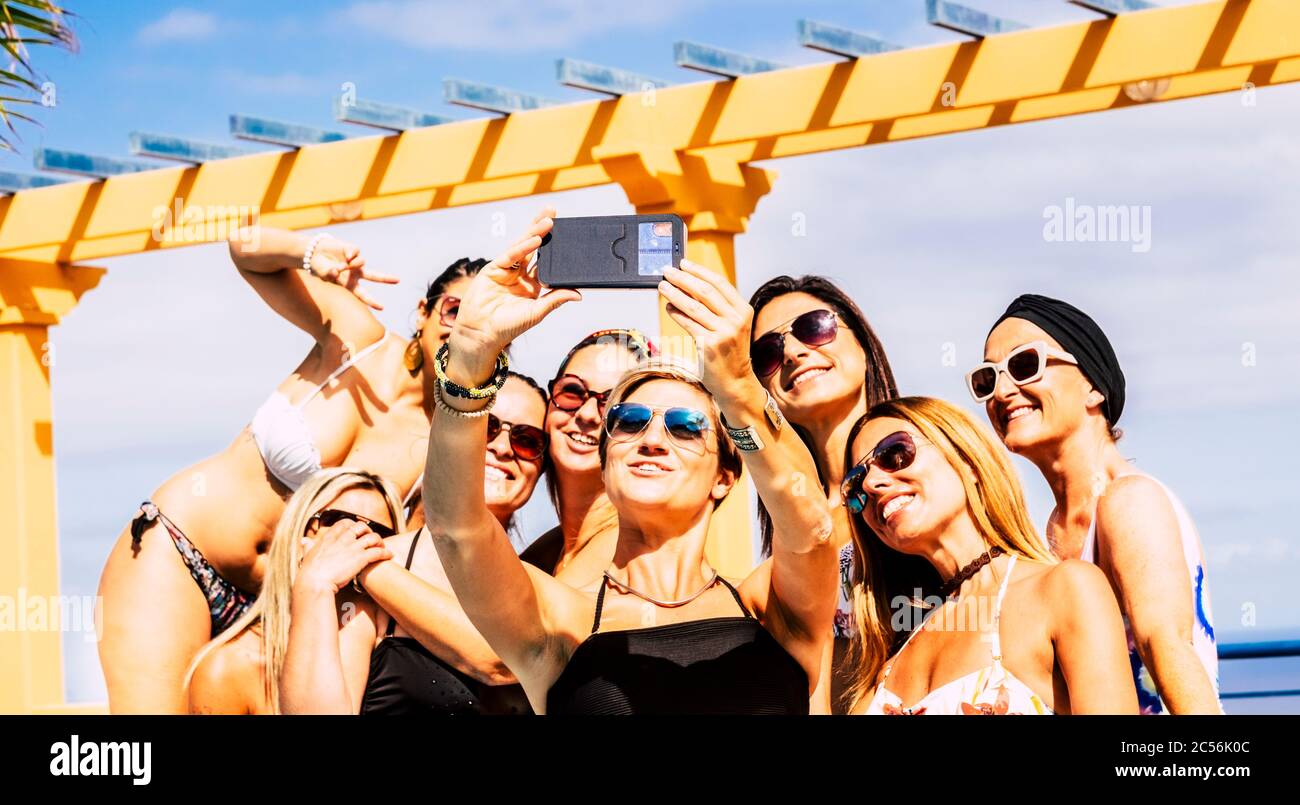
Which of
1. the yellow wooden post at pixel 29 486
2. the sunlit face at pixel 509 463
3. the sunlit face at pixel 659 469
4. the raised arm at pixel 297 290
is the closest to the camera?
the sunlit face at pixel 659 469

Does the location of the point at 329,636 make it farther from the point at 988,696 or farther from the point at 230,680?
the point at 988,696

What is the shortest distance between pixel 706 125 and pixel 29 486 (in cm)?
391

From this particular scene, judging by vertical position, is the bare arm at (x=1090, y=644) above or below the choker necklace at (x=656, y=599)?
below

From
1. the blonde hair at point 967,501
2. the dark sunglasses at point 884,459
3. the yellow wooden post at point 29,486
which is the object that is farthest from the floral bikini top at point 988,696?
the yellow wooden post at point 29,486

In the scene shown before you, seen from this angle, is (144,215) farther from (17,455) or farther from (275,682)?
(275,682)

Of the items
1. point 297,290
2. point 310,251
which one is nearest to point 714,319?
point 310,251

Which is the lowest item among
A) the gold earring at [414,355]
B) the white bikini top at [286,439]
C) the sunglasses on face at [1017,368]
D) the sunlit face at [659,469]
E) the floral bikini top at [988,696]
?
the floral bikini top at [988,696]

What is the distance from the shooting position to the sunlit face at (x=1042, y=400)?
3.37 meters

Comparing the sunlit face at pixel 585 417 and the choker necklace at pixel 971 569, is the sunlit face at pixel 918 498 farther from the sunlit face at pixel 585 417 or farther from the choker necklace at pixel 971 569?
the sunlit face at pixel 585 417

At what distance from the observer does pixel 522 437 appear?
12.0ft

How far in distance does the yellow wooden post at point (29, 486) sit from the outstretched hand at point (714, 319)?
226 inches

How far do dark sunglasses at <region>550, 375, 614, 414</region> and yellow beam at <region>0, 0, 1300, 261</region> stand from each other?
1.89 meters
